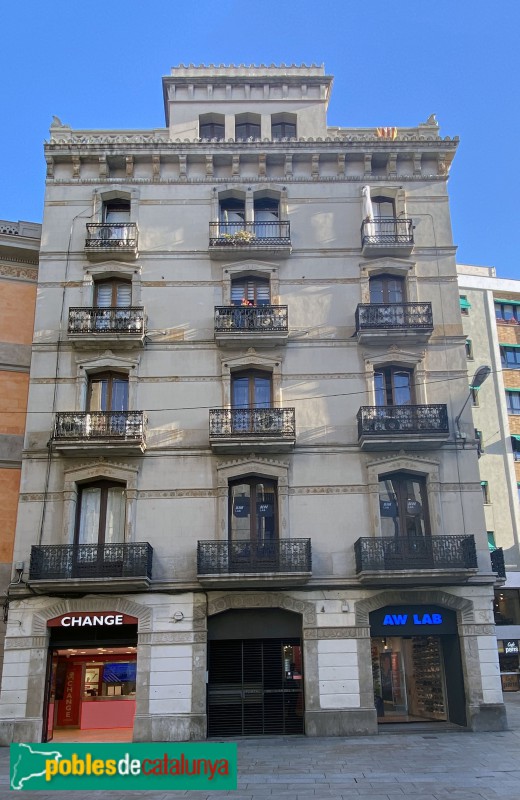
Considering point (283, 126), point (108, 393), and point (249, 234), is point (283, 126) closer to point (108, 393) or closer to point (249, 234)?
Result: point (249, 234)

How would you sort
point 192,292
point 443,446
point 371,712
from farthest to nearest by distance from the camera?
point 192,292 < point 443,446 < point 371,712

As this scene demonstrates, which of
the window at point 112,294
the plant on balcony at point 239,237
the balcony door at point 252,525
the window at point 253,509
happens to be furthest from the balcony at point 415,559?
the window at point 112,294

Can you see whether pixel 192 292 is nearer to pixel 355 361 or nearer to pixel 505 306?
pixel 355 361

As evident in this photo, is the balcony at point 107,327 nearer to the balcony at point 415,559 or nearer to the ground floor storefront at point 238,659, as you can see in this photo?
the ground floor storefront at point 238,659

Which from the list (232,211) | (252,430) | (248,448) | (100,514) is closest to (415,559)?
(248,448)

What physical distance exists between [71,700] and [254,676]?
5.90 m

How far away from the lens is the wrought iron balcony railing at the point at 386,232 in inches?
920

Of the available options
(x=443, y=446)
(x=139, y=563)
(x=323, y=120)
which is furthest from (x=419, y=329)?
(x=139, y=563)

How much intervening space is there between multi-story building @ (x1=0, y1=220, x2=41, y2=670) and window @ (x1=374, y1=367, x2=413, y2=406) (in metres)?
11.5

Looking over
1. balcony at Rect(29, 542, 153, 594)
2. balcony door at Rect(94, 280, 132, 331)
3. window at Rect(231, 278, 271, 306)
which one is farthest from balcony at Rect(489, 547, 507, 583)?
balcony door at Rect(94, 280, 132, 331)

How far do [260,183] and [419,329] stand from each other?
297 inches

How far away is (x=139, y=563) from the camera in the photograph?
19578 millimetres

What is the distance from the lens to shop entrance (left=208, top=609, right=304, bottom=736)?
19.6m

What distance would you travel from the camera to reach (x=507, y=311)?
37312mm
